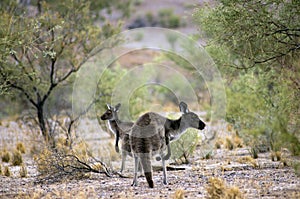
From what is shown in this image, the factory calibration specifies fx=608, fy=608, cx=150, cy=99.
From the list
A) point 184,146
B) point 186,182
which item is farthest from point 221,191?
point 184,146

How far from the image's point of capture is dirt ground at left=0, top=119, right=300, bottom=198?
379 inches

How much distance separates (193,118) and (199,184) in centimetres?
194

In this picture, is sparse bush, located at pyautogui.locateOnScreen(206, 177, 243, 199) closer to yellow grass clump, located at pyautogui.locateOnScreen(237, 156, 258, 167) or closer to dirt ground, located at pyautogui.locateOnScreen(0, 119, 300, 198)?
dirt ground, located at pyautogui.locateOnScreen(0, 119, 300, 198)

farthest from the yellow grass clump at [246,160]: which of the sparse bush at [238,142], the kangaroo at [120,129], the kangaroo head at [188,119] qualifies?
the sparse bush at [238,142]

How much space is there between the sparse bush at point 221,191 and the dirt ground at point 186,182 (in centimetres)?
24

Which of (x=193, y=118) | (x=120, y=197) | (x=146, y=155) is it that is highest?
(x=193, y=118)

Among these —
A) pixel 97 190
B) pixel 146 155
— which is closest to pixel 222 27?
pixel 146 155

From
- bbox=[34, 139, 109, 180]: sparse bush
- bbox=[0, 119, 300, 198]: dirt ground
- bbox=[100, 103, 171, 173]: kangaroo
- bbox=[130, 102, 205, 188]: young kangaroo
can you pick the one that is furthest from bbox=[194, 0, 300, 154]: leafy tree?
bbox=[34, 139, 109, 180]: sparse bush

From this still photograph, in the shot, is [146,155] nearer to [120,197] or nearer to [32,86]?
[120,197]

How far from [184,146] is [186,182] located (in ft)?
11.0

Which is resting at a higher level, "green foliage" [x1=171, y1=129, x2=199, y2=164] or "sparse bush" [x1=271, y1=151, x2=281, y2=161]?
"green foliage" [x1=171, y1=129, x2=199, y2=164]

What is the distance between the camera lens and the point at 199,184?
1076cm

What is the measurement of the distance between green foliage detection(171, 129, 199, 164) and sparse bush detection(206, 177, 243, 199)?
5.01m

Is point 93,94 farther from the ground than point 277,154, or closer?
farther from the ground
